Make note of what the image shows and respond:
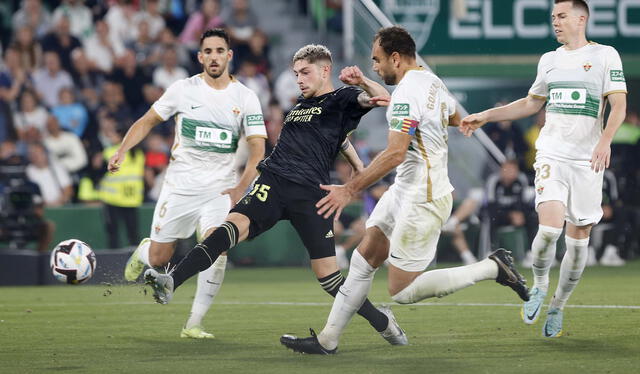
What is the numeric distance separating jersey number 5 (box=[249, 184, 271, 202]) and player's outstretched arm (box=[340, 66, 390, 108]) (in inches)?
36.8

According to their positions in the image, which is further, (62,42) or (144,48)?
(144,48)

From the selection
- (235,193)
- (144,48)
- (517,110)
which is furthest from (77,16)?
(517,110)

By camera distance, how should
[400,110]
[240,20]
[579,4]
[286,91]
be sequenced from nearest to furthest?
[400,110]
[579,4]
[286,91]
[240,20]

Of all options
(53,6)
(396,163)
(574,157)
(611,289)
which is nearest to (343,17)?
A: (53,6)

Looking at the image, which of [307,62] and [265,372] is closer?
[265,372]

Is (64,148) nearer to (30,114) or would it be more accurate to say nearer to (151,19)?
(30,114)

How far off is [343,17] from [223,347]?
40.5 feet

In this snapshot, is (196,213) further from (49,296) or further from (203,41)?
(49,296)

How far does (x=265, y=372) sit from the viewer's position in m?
7.11

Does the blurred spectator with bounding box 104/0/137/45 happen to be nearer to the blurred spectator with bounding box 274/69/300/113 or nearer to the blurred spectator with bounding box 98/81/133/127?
the blurred spectator with bounding box 98/81/133/127

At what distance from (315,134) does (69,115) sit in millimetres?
10851

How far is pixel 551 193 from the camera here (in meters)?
8.62

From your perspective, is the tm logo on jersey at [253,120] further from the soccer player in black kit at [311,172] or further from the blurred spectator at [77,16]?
the blurred spectator at [77,16]

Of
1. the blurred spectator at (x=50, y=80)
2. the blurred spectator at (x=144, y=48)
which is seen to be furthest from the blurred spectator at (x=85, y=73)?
the blurred spectator at (x=144, y=48)
